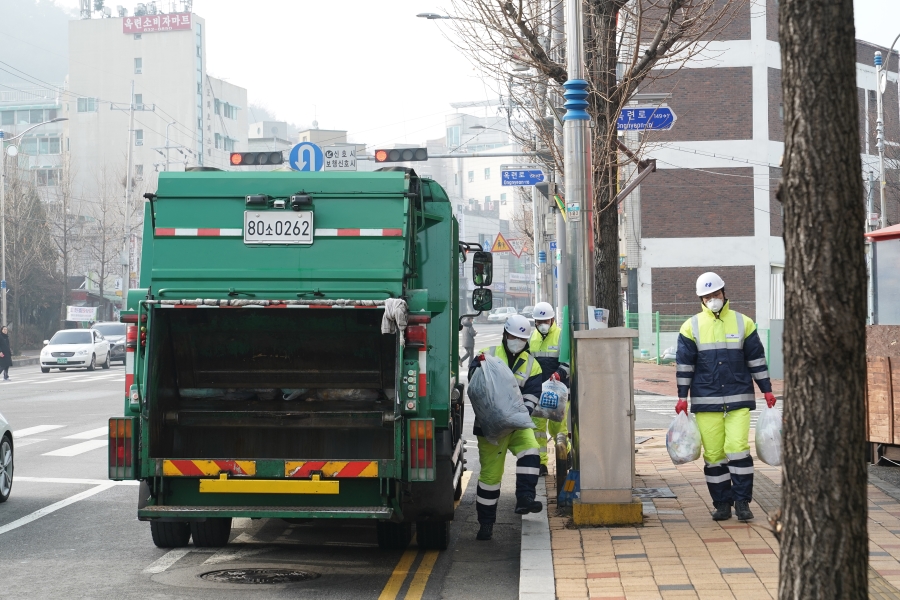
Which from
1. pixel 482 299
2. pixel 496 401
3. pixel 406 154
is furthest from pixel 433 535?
pixel 406 154

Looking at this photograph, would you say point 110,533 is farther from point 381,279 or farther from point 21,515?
point 381,279

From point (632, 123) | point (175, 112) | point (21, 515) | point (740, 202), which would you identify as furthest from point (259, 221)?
point (175, 112)

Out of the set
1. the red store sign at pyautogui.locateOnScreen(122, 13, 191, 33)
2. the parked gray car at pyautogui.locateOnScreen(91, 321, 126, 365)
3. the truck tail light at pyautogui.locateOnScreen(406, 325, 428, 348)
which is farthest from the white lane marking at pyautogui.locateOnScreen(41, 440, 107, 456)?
the red store sign at pyautogui.locateOnScreen(122, 13, 191, 33)

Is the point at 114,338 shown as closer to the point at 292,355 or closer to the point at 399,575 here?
the point at 292,355

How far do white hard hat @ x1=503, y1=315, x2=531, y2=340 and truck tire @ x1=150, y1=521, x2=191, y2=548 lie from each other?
9.78ft

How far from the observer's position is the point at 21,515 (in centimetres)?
992

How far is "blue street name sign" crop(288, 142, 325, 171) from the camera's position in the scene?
15.2 meters

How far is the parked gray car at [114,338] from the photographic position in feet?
138

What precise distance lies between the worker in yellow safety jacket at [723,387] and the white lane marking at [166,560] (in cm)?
381

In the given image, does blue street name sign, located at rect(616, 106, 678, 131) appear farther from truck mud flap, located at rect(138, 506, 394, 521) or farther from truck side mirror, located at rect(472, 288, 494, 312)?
truck mud flap, located at rect(138, 506, 394, 521)

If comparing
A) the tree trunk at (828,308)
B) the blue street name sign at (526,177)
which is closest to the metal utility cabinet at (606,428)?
the tree trunk at (828,308)

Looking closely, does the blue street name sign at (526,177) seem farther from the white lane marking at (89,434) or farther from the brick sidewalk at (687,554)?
the brick sidewalk at (687,554)

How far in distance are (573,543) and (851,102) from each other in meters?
4.35

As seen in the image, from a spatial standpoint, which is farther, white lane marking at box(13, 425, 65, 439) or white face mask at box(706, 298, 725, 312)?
A: white lane marking at box(13, 425, 65, 439)
